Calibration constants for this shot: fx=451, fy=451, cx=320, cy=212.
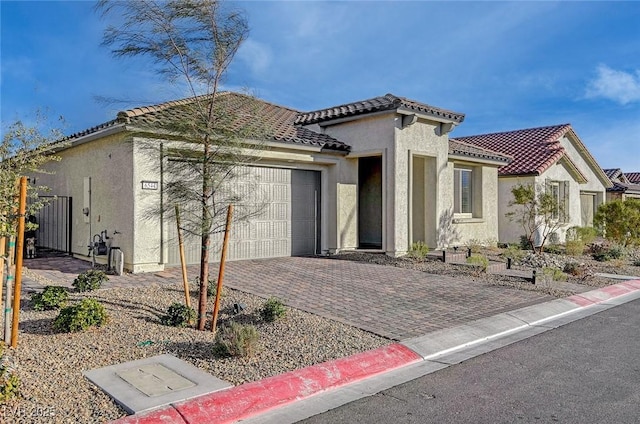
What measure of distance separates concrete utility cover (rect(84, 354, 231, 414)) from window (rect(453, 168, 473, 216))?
1484 centimetres

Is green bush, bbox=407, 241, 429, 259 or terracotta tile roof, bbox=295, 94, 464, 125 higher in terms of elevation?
terracotta tile roof, bbox=295, 94, 464, 125

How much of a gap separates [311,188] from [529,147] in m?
13.4

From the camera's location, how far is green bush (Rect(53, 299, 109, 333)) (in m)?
5.79

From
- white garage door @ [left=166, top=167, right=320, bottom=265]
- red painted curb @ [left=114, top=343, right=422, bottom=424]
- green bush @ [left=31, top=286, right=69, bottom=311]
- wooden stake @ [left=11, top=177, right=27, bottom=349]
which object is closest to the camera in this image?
red painted curb @ [left=114, top=343, right=422, bottom=424]

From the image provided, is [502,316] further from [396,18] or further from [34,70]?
[34,70]

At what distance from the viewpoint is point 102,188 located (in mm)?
11984

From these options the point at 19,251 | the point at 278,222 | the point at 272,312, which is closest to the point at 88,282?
the point at 19,251

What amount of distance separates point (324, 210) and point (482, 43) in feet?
24.1

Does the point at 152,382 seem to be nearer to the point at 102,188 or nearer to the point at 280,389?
the point at 280,389

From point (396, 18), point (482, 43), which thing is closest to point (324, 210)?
point (396, 18)

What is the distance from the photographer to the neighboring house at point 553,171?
795 inches

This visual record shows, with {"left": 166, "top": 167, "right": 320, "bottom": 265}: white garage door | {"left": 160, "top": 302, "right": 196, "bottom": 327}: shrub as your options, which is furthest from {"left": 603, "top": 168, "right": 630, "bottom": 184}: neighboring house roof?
{"left": 160, "top": 302, "right": 196, "bottom": 327}: shrub

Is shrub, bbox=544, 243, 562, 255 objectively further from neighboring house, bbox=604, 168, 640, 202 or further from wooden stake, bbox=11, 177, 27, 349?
wooden stake, bbox=11, 177, 27, 349

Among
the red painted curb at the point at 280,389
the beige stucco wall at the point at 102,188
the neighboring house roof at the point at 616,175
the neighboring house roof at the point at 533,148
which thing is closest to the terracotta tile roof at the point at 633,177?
the neighboring house roof at the point at 616,175
